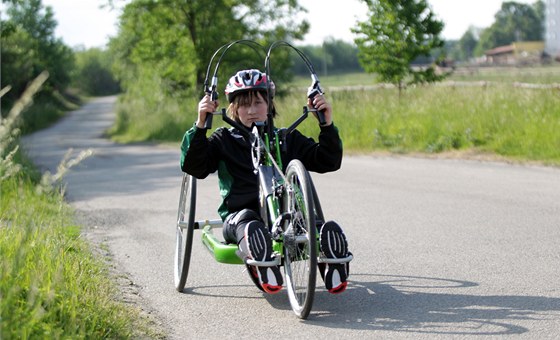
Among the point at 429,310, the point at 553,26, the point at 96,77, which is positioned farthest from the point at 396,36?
the point at 553,26

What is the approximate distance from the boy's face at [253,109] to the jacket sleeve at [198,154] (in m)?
0.26

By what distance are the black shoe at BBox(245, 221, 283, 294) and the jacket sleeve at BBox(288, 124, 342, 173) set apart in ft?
2.79

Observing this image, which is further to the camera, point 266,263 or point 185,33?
point 185,33

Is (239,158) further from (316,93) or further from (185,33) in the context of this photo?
(185,33)

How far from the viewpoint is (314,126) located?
71.3ft

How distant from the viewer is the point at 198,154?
615 centimetres

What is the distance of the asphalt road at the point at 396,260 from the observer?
5398mm

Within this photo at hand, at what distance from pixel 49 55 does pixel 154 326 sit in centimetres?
9003

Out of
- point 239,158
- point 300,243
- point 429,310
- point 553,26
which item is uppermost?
point 239,158

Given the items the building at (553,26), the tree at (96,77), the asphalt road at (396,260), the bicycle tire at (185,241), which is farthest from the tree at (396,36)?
the building at (553,26)

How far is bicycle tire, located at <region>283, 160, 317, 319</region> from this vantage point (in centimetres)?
511

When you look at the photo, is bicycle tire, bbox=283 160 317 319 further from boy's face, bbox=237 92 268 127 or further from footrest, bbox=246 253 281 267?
boy's face, bbox=237 92 268 127

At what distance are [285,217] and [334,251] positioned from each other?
34cm

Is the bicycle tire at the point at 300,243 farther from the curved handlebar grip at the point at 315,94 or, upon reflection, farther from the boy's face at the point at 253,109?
the boy's face at the point at 253,109
